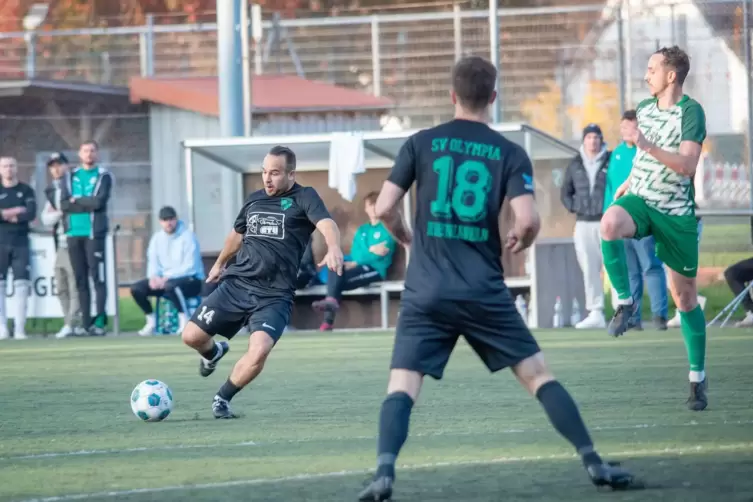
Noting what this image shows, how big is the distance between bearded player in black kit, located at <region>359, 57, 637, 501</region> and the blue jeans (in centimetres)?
1016

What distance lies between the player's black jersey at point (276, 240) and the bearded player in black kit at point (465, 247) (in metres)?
3.22

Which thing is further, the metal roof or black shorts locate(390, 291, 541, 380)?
the metal roof

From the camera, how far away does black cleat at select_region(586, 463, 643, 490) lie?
570cm

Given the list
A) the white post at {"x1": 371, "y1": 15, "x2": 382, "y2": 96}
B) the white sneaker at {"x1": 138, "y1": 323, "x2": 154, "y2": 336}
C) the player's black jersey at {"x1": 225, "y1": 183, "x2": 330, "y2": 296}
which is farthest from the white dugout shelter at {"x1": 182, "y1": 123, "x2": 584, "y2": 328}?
the player's black jersey at {"x1": 225, "y1": 183, "x2": 330, "y2": 296}

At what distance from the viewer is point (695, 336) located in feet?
27.9

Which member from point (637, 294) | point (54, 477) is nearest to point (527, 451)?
point (54, 477)

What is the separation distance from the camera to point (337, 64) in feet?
81.8

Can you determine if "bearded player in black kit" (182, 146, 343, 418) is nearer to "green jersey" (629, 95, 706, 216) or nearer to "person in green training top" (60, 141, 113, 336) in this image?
"green jersey" (629, 95, 706, 216)

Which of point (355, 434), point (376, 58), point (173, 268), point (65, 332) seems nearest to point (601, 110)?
point (376, 58)

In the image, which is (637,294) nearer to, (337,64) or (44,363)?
(44,363)

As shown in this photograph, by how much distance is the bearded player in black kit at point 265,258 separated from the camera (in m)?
8.93

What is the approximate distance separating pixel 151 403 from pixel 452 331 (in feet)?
10.7

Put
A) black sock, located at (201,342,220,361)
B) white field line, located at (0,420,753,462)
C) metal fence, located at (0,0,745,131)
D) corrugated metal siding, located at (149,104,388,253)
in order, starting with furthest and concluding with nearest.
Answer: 1. corrugated metal siding, located at (149,104,388,253)
2. metal fence, located at (0,0,745,131)
3. black sock, located at (201,342,220,361)
4. white field line, located at (0,420,753,462)

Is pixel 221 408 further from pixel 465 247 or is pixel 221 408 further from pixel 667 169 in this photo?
pixel 465 247
